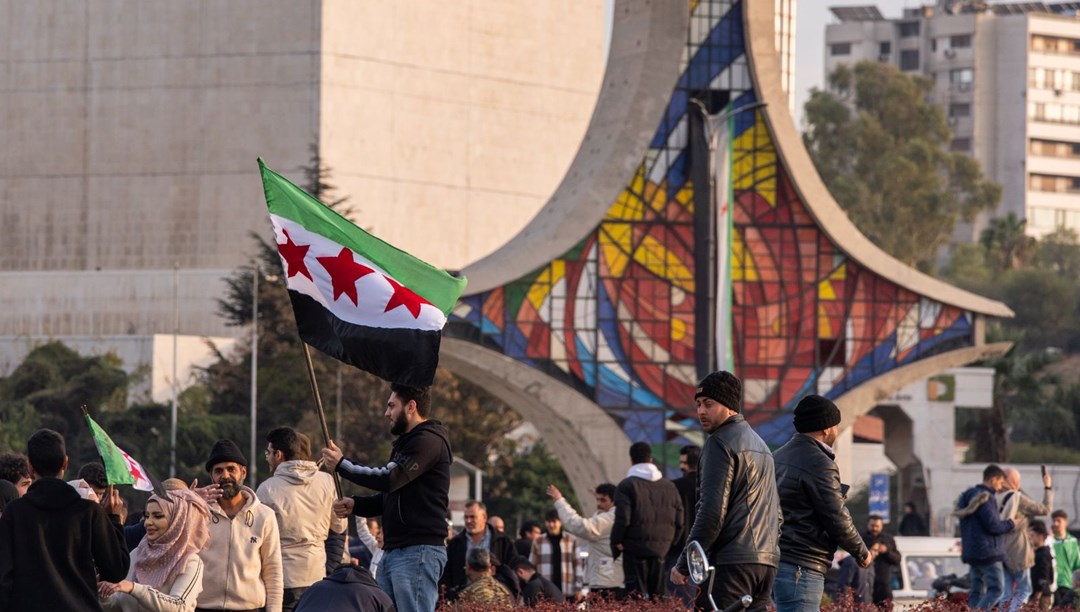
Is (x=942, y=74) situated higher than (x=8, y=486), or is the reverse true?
(x=942, y=74)

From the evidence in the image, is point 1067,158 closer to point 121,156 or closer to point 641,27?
point 121,156

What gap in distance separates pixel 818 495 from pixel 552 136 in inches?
2430

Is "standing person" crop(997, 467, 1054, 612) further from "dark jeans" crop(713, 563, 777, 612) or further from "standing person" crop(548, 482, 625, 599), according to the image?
"dark jeans" crop(713, 563, 777, 612)

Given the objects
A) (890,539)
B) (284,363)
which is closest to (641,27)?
(890,539)

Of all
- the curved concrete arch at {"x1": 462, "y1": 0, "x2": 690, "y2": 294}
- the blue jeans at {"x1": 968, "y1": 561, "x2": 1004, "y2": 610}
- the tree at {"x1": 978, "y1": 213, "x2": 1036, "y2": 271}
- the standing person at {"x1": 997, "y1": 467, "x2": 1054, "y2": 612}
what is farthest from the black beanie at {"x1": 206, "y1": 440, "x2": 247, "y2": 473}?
the tree at {"x1": 978, "y1": 213, "x2": 1036, "y2": 271}

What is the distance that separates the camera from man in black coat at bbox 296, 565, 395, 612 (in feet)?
34.0

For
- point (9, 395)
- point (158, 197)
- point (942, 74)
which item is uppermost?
point (942, 74)

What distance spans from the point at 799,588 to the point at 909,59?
373ft

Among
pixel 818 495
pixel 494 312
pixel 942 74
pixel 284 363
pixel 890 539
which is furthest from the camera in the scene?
pixel 942 74

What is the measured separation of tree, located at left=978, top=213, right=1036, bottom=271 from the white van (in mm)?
71096

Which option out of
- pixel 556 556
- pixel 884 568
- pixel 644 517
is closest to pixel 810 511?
pixel 644 517

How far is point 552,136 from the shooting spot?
72.8 m

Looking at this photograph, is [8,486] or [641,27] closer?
[8,486]

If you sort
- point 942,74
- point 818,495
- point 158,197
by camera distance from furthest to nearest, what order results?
point 942,74
point 158,197
point 818,495
